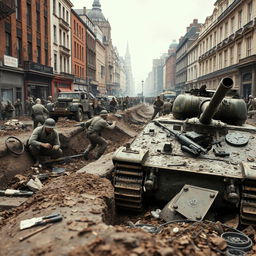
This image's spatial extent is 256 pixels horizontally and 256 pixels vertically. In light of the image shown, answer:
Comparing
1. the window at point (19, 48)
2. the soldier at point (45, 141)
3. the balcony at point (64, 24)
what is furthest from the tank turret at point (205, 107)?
the balcony at point (64, 24)

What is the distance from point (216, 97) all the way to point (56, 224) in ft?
11.0

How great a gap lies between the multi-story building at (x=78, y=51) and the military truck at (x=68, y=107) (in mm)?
24115

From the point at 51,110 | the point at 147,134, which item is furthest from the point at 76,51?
the point at 147,134

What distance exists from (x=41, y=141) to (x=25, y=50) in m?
20.6

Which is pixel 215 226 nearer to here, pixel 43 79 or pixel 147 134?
pixel 147 134

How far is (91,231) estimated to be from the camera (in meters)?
3.43

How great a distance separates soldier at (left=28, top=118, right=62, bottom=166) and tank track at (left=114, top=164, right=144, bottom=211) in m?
3.37

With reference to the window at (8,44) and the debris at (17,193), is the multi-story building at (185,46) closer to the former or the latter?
the window at (8,44)

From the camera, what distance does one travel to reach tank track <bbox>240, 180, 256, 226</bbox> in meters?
5.05

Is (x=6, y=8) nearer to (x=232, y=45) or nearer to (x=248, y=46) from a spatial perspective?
(x=248, y=46)

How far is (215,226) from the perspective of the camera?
4.74 metres

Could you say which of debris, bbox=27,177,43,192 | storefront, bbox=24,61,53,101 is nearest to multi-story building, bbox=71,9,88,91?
storefront, bbox=24,61,53,101

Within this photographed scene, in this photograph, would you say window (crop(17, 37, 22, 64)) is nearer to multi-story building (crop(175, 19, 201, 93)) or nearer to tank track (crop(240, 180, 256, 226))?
tank track (crop(240, 180, 256, 226))

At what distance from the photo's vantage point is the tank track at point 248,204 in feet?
16.6
